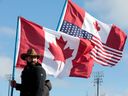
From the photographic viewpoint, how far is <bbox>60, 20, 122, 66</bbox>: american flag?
16734 millimetres

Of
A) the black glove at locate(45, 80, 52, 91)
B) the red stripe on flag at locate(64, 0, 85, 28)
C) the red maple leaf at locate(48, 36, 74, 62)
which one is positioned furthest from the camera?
the red stripe on flag at locate(64, 0, 85, 28)

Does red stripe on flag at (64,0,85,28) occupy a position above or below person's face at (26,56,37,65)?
above

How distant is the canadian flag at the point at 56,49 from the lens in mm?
14102

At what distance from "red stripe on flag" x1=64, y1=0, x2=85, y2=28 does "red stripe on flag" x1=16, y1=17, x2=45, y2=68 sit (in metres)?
2.59

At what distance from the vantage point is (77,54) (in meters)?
15.7

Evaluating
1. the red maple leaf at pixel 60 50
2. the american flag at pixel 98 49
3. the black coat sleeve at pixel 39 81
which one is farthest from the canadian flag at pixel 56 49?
the black coat sleeve at pixel 39 81

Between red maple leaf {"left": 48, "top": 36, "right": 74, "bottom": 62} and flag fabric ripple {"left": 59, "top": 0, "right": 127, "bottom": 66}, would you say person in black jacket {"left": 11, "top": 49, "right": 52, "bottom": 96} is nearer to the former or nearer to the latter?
red maple leaf {"left": 48, "top": 36, "right": 74, "bottom": 62}

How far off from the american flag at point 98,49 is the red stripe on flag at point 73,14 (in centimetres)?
18

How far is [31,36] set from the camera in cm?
1431

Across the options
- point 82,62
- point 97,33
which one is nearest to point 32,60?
point 82,62

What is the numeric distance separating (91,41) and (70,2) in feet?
5.10

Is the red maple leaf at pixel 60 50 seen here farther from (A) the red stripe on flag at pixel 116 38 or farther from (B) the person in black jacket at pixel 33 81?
(B) the person in black jacket at pixel 33 81

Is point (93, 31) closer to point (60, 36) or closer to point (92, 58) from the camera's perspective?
point (92, 58)

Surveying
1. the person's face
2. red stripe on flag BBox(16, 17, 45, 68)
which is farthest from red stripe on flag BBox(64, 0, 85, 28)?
the person's face
